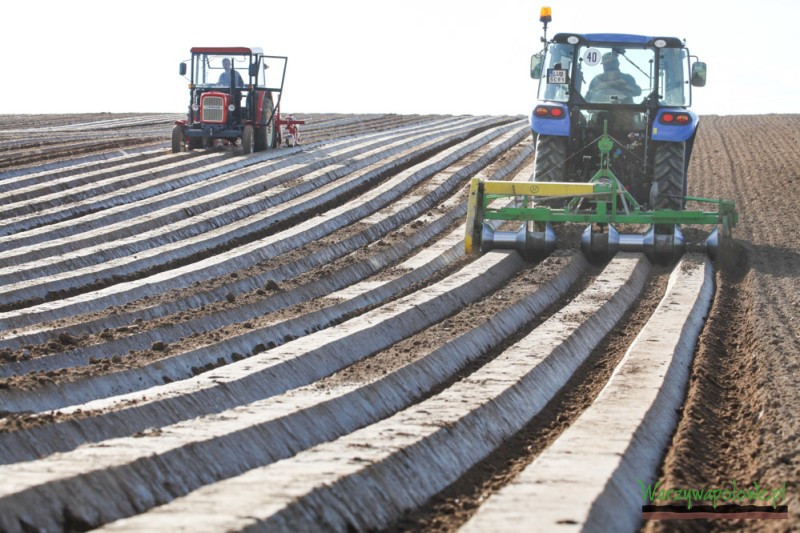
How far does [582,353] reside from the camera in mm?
6543

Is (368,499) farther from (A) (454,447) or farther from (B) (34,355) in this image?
(B) (34,355)

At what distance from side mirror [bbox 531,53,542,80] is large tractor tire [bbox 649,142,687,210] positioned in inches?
56.4

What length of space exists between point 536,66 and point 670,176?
68.5 inches

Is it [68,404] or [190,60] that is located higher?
[190,60]

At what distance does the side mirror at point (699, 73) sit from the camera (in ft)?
35.1

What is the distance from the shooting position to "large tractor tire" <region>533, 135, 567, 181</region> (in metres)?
11.0

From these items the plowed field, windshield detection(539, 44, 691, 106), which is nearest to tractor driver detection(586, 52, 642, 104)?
windshield detection(539, 44, 691, 106)

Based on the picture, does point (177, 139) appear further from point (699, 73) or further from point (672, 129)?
point (699, 73)

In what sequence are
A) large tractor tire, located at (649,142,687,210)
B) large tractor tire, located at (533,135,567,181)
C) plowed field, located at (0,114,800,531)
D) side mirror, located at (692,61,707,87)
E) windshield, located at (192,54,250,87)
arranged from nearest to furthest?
plowed field, located at (0,114,800,531), side mirror, located at (692,61,707,87), large tractor tire, located at (649,142,687,210), large tractor tire, located at (533,135,567,181), windshield, located at (192,54,250,87)

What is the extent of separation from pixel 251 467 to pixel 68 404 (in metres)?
1.40

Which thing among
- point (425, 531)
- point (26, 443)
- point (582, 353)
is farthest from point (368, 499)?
point (582, 353)

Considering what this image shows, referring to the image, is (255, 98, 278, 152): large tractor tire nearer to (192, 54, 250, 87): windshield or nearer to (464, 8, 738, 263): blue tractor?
(192, 54, 250, 87): windshield

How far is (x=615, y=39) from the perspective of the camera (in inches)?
438

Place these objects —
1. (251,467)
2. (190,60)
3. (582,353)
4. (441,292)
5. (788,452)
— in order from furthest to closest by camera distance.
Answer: (190,60) < (441,292) < (582,353) < (788,452) < (251,467)
